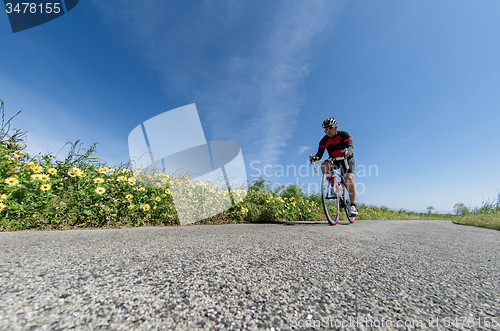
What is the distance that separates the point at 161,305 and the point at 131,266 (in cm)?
53

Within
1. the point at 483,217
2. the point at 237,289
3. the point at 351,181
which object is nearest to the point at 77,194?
the point at 237,289

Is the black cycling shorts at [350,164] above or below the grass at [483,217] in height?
above

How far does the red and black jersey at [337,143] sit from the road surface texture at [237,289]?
8.97 ft

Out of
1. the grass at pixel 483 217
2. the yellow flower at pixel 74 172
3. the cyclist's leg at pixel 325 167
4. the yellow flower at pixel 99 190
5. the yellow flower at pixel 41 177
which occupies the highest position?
the cyclist's leg at pixel 325 167

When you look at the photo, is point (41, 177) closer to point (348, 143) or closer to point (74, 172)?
point (74, 172)

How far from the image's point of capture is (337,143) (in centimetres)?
425

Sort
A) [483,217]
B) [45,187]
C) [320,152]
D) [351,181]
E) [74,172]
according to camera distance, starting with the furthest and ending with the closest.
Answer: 1. [483,217]
2. [320,152]
3. [351,181]
4. [74,172]
5. [45,187]

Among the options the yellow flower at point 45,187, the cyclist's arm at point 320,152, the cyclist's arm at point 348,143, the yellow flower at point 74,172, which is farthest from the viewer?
the cyclist's arm at point 320,152

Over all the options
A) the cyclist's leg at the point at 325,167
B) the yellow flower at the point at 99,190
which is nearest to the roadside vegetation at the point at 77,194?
the yellow flower at the point at 99,190

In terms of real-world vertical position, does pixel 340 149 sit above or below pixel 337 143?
below

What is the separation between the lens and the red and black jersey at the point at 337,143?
4.16 meters

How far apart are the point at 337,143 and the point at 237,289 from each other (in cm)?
392

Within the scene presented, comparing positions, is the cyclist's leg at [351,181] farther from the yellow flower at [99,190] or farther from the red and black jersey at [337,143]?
the yellow flower at [99,190]

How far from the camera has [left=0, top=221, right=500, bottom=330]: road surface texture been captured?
746 mm
